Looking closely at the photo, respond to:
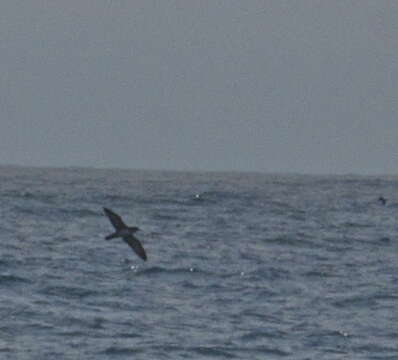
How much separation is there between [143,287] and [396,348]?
917 cm

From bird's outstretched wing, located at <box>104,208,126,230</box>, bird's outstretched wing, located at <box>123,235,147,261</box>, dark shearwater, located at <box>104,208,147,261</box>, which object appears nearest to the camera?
bird's outstretched wing, located at <box>123,235,147,261</box>

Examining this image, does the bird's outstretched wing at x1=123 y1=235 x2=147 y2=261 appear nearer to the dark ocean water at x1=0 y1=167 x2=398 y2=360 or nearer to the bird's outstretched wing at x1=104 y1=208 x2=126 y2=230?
the bird's outstretched wing at x1=104 y1=208 x2=126 y2=230

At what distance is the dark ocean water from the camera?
31625 mm

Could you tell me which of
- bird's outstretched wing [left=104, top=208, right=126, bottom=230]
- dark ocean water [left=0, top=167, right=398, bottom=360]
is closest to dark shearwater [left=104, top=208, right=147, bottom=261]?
bird's outstretched wing [left=104, top=208, right=126, bottom=230]

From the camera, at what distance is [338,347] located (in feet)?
105

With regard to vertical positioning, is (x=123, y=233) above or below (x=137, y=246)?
above

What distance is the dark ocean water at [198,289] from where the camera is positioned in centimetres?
3162

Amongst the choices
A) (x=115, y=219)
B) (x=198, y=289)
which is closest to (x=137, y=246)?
(x=115, y=219)

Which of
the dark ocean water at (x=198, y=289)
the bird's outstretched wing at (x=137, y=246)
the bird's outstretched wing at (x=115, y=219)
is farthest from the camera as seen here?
the dark ocean water at (x=198, y=289)

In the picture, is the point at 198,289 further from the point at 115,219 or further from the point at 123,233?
the point at 115,219

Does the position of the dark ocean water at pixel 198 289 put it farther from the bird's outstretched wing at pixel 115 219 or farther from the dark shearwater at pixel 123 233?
the bird's outstretched wing at pixel 115 219

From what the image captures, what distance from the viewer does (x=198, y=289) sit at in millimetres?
39281

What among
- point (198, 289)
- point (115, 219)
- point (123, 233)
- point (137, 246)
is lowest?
point (198, 289)

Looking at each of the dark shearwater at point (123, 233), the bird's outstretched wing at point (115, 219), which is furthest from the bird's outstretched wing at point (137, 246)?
the bird's outstretched wing at point (115, 219)
